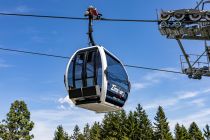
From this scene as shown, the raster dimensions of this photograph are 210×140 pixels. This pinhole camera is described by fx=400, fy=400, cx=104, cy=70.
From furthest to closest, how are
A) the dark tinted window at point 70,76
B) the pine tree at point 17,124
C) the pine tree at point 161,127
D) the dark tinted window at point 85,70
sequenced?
the pine tree at point 161,127, the pine tree at point 17,124, the dark tinted window at point 70,76, the dark tinted window at point 85,70

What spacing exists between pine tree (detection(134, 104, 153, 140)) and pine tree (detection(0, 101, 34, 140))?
1285 inches

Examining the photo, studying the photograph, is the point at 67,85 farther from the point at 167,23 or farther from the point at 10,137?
the point at 10,137

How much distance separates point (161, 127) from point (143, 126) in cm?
438

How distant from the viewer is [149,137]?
93.6 m

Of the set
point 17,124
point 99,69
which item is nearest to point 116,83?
point 99,69

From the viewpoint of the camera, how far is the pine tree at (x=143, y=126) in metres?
93.2

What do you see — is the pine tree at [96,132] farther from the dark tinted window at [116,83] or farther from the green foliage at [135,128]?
the dark tinted window at [116,83]

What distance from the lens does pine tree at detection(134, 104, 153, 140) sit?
93.2 meters

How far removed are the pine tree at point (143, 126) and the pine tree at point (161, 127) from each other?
156 cm

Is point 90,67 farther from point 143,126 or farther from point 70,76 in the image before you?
point 143,126

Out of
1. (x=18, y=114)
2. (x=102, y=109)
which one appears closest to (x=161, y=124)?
(x=18, y=114)

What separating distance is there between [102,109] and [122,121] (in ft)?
265

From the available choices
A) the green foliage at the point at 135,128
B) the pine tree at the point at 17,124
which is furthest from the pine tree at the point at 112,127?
the pine tree at the point at 17,124

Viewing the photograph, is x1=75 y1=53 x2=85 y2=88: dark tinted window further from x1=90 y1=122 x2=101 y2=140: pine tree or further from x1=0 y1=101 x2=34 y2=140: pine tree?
x1=90 y1=122 x2=101 y2=140: pine tree
